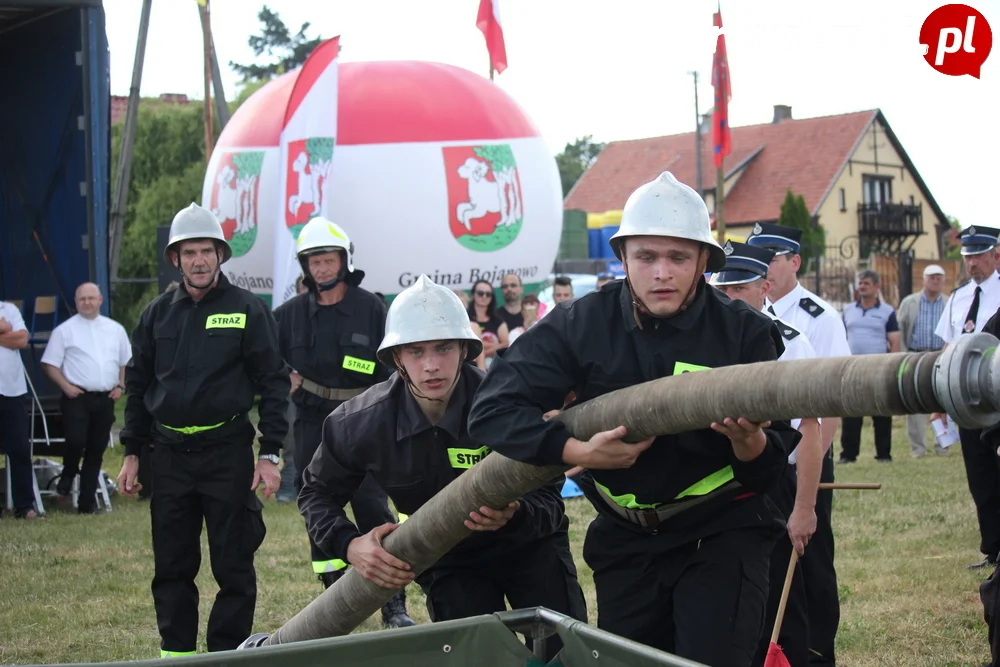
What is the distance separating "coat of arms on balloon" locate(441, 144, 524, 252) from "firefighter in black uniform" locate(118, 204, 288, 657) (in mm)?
6805

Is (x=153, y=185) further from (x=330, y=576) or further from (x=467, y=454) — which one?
(x=467, y=454)

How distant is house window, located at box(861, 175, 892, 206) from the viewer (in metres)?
52.3

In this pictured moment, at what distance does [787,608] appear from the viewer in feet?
16.8

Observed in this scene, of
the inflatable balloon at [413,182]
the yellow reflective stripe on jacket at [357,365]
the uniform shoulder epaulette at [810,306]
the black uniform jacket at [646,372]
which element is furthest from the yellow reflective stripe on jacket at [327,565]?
the inflatable balloon at [413,182]

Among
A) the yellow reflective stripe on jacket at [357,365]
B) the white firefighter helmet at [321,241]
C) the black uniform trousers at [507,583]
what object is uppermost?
the white firefighter helmet at [321,241]

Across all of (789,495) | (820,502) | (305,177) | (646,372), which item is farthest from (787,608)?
(305,177)

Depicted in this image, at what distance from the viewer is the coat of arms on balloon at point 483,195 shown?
509 inches

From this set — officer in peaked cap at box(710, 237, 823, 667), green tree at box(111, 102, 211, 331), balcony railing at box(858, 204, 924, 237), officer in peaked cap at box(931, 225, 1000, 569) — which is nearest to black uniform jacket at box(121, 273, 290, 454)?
officer in peaked cap at box(710, 237, 823, 667)

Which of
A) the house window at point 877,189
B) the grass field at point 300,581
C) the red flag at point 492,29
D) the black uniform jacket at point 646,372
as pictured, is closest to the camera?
the black uniform jacket at point 646,372

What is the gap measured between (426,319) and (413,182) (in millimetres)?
8641

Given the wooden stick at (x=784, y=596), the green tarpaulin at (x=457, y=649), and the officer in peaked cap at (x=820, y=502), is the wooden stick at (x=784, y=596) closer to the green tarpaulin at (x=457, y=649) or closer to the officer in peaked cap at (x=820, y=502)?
the officer in peaked cap at (x=820, y=502)

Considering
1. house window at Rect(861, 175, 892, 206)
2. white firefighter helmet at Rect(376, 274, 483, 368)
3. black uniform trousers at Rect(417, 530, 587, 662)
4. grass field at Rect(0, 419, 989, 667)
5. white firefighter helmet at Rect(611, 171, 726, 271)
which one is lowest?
grass field at Rect(0, 419, 989, 667)

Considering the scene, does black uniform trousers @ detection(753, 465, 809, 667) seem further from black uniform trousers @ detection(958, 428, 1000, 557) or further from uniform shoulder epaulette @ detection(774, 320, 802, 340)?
black uniform trousers @ detection(958, 428, 1000, 557)

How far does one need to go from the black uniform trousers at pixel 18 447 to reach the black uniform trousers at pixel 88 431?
0.37m
